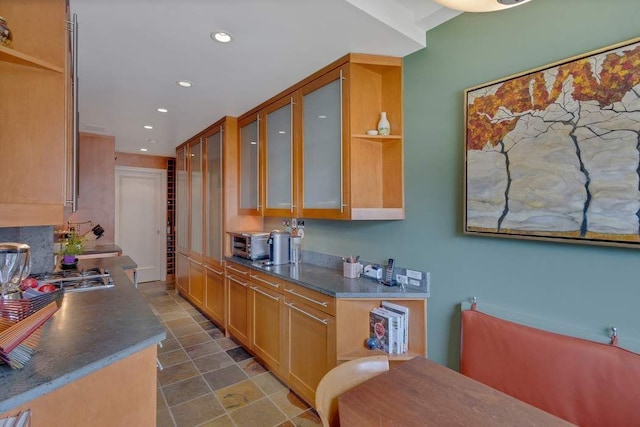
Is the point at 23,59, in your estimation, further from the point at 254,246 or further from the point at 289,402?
the point at 289,402

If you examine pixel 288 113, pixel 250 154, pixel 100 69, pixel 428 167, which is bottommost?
pixel 428 167

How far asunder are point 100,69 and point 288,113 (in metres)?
1.45

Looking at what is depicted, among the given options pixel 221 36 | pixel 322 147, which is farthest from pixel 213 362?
pixel 221 36

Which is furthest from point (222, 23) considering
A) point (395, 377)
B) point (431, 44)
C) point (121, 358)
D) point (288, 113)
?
point (395, 377)

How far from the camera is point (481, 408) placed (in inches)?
41.0

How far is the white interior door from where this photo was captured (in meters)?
5.57

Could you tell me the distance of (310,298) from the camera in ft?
7.06

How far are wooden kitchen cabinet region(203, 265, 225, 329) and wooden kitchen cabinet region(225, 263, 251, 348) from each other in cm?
21

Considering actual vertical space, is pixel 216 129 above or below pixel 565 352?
above

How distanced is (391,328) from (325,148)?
4.57ft

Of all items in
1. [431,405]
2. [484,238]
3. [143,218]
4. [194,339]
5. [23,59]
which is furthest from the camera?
[143,218]

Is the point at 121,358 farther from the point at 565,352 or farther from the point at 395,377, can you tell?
the point at 565,352

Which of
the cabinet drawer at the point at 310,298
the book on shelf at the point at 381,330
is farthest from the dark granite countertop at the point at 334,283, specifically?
the book on shelf at the point at 381,330

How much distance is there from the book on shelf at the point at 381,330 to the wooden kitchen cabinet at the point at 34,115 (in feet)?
5.89
